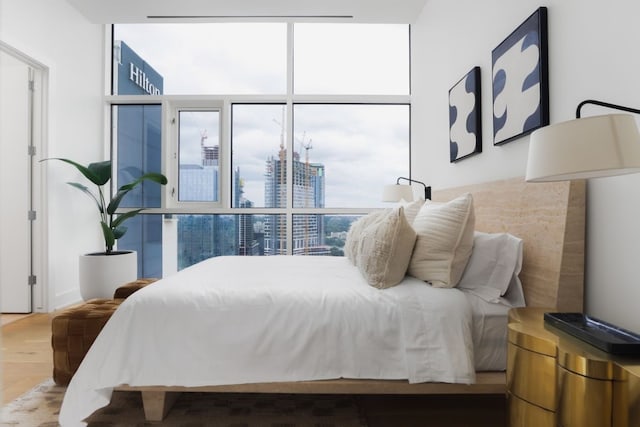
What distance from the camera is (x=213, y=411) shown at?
1714 mm

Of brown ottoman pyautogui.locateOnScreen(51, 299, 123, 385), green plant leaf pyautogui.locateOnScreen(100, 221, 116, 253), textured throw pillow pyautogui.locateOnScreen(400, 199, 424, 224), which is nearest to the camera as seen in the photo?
brown ottoman pyautogui.locateOnScreen(51, 299, 123, 385)

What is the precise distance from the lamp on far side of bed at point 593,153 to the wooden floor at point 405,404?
2.88 ft

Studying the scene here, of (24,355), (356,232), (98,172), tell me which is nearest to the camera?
(24,355)

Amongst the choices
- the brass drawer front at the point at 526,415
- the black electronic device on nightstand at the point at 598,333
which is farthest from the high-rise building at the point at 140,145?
the black electronic device on nightstand at the point at 598,333

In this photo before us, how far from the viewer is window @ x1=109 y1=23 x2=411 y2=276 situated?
14.6ft

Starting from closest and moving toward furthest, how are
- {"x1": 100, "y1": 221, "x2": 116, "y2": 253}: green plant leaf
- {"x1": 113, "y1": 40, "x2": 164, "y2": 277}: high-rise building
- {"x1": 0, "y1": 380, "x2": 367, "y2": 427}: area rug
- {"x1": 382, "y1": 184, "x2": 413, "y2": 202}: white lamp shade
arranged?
{"x1": 0, "y1": 380, "x2": 367, "y2": 427}: area rug < {"x1": 382, "y1": 184, "x2": 413, "y2": 202}: white lamp shade < {"x1": 100, "y1": 221, "x2": 116, "y2": 253}: green plant leaf < {"x1": 113, "y1": 40, "x2": 164, "y2": 277}: high-rise building

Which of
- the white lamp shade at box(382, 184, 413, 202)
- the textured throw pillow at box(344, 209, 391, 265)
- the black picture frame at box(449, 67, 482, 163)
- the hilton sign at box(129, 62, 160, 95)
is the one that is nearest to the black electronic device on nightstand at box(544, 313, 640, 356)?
the textured throw pillow at box(344, 209, 391, 265)

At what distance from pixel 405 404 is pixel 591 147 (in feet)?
4.85

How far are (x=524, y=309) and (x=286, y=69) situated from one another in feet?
12.8

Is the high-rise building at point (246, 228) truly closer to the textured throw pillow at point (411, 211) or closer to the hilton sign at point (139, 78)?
the hilton sign at point (139, 78)

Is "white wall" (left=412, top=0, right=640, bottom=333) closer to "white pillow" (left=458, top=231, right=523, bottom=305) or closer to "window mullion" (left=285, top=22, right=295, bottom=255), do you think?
"white pillow" (left=458, top=231, right=523, bottom=305)

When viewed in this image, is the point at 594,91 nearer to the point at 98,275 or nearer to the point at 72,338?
the point at 72,338

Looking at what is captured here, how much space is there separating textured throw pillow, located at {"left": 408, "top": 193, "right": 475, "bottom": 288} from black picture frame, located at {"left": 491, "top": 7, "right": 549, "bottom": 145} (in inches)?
22.4

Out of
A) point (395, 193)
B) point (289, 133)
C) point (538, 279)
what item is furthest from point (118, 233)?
point (538, 279)
